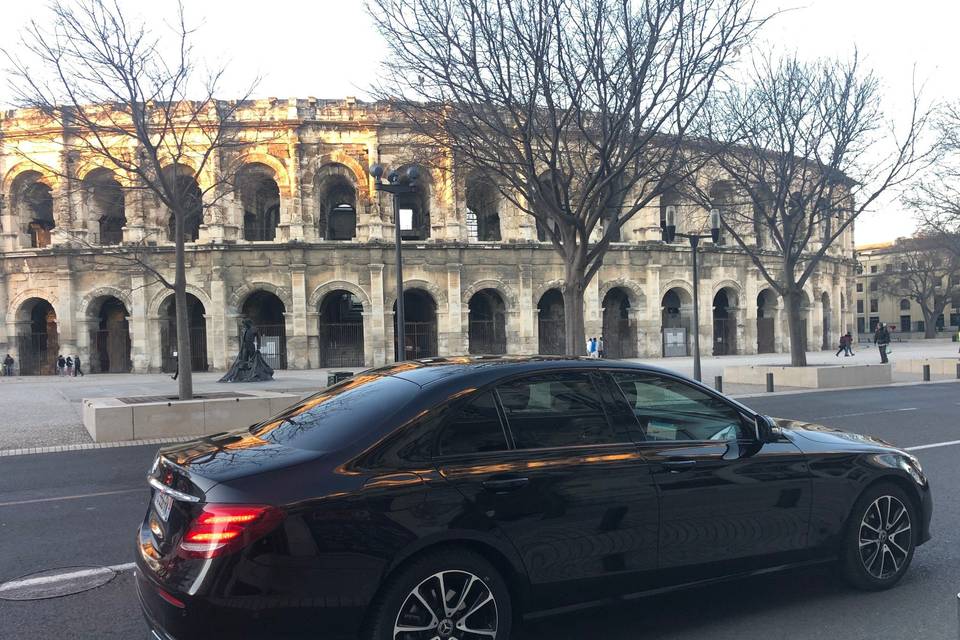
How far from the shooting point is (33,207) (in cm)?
3469

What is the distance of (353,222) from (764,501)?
117 feet

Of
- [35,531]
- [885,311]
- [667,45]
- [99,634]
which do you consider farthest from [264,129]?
[885,311]

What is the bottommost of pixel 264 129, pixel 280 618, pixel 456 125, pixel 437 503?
pixel 280 618

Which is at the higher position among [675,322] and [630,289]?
[630,289]

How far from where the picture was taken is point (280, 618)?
110 inches

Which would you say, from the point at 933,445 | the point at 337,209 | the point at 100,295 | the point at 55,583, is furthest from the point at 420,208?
the point at 55,583

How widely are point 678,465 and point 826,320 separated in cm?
5287

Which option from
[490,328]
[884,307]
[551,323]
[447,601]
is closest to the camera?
[447,601]

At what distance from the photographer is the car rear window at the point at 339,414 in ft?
10.9

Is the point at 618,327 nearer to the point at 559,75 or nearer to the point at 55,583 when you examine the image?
the point at 559,75

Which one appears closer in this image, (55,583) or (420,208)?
(55,583)

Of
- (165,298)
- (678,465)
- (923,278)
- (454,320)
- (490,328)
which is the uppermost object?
(923,278)

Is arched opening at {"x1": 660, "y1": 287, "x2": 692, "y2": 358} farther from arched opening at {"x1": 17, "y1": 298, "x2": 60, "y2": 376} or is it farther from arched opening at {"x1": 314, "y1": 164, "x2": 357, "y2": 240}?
arched opening at {"x1": 17, "y1": 298, "x2": 60, "y2": 376}

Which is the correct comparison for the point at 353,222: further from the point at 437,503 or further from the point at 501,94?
the point at 437,503
